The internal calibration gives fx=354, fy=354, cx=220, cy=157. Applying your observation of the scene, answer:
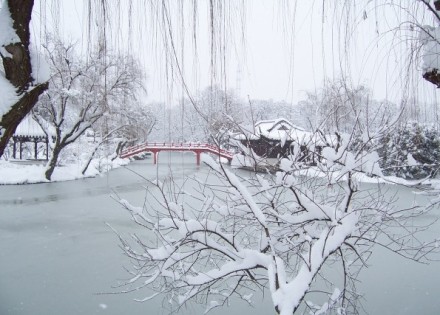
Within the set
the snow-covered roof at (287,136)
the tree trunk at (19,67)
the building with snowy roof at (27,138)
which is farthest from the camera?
the building with snowy roof at (27,138)

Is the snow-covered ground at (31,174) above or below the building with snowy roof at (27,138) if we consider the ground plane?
below

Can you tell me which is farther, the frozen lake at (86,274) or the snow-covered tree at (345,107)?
the frozen lake at (86,274)

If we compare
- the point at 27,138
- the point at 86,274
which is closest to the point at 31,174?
the point at 27,138

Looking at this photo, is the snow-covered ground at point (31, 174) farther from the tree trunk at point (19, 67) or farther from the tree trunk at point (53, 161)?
the tree trunk at point (19, 67)

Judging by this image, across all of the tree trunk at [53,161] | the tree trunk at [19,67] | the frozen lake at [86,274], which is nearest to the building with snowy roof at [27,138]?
the tree trunk at [53,161]

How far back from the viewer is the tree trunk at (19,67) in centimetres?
129

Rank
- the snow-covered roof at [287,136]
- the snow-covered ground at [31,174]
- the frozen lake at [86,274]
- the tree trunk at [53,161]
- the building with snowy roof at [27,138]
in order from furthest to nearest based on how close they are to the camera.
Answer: the building with snowy roof at [27,138] < the snow-covered ground at [31,174] < the tree trunk at [53,161] < the frozen lake at [86,274] < the snow-covered roof at [287,136]

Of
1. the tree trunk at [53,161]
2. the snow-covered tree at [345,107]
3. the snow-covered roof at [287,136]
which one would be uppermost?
the snow-covered tree at [345,107]

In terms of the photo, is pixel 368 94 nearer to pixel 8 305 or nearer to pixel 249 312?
pixel 249 312

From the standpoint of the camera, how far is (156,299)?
5.29m

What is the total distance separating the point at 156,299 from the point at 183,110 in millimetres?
4423

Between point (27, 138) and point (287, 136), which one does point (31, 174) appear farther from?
point (287, 136)

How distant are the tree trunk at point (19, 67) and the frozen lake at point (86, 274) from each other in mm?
1838

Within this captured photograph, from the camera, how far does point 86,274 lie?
627cm
